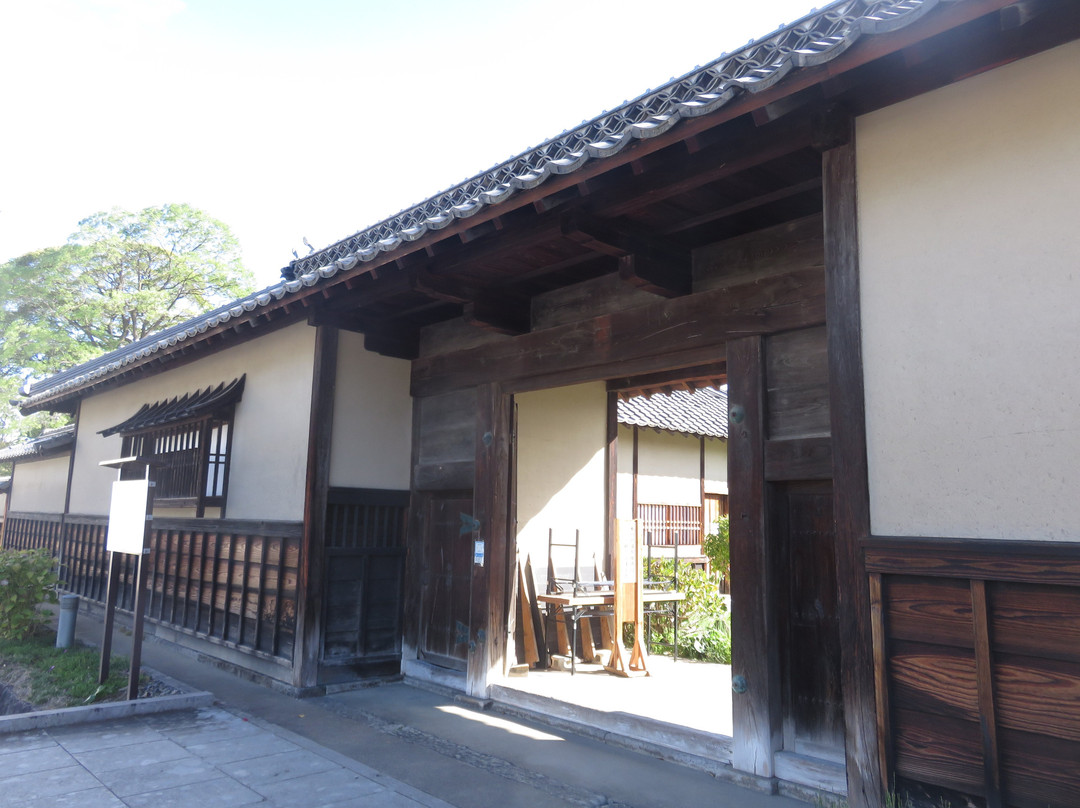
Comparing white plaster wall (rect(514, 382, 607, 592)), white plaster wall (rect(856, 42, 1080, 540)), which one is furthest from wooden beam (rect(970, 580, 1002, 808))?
white plaster wall (rect(514, 382, 607, 592))

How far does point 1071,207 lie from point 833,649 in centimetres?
268

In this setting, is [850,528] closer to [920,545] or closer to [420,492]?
[920,545]

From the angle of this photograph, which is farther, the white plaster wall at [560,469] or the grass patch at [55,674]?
the white plaster wall at [560,469]

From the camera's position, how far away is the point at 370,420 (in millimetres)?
7730

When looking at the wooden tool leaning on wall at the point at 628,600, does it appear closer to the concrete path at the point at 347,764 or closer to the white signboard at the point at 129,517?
the concrete path at the point at 347,764

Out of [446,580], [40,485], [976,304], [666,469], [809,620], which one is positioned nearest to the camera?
[976,304]

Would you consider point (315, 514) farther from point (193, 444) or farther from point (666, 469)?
point (666, 469)

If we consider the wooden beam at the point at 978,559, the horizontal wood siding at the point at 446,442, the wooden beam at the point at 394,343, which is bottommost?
the wooden beam at the point at 978,559

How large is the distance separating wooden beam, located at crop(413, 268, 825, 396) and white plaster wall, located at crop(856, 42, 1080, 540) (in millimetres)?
891

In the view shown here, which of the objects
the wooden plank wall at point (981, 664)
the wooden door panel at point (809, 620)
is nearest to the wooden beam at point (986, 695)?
the wooden plank wall at point (981, 664)

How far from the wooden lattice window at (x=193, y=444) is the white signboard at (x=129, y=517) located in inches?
49.9

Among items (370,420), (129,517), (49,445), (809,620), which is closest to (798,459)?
(809,620)

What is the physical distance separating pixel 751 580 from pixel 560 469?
423 centimetres

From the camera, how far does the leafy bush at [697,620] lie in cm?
884
